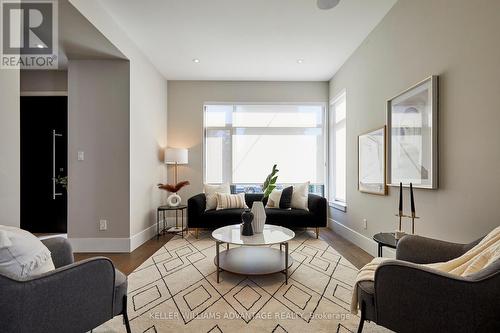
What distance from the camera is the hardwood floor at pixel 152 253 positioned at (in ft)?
8.90

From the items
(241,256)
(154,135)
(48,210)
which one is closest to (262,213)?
(241,256)

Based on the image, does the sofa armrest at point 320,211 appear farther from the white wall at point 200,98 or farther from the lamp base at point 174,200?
the lamp base at point 174,200

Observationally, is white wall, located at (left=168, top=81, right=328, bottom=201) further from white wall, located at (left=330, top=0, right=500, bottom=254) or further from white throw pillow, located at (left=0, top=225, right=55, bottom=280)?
white throw pillow, located at (left=0, top=225, right=55, bottom=280)

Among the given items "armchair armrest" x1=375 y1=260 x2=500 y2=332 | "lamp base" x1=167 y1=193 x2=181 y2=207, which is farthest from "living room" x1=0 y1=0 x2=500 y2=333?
"lamp base" x1=167 y1=193 x2=181 y2=207

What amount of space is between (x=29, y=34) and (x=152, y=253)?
293 cm

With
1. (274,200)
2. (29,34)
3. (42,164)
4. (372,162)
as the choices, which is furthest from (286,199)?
(42,164)

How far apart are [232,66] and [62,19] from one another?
2275 mm

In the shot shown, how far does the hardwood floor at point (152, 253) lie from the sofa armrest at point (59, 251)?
102cm

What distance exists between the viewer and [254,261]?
2.48 meters

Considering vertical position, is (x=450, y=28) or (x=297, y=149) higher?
(x=450, y=28)

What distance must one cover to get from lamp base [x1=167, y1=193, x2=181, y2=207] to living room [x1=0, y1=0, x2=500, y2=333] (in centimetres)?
14

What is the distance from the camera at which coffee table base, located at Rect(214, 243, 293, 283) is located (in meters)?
2.26

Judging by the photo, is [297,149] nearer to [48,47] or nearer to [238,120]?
[238,120]

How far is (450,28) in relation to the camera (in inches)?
72.3
